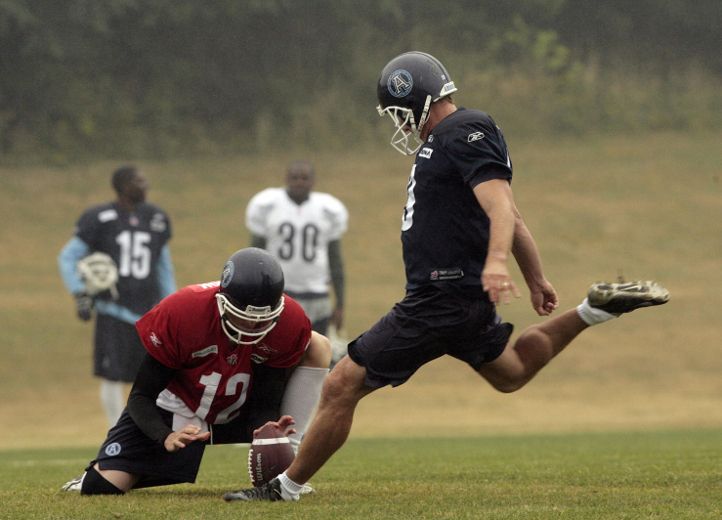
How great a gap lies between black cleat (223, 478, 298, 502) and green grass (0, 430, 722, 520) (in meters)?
0.09

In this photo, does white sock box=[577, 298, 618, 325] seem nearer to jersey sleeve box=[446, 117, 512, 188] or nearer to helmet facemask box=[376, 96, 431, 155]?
jersey sleeve box=[446, 117, 512, 188]

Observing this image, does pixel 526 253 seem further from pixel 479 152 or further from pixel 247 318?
pixel 247 318

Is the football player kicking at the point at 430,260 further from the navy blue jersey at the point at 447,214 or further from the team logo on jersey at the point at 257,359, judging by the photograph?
the team logo on jersey at the point at 257,359

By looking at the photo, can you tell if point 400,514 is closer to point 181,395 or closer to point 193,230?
point 181,395

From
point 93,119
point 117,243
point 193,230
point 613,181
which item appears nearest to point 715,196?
point 613,181

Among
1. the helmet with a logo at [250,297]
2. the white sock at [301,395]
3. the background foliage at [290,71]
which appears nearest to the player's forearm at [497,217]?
the helmet with a logo at [250,297]

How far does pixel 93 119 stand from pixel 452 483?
2524 centimetres

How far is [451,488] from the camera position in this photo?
6.59 metres

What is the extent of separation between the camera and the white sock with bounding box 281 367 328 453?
6.61m

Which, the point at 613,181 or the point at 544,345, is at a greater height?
the point at 613,181

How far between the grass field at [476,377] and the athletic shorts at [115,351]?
771mm

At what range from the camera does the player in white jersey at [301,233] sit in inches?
467

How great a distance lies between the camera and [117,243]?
1170cm

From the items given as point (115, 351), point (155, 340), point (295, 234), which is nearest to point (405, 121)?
point (155, 340)
